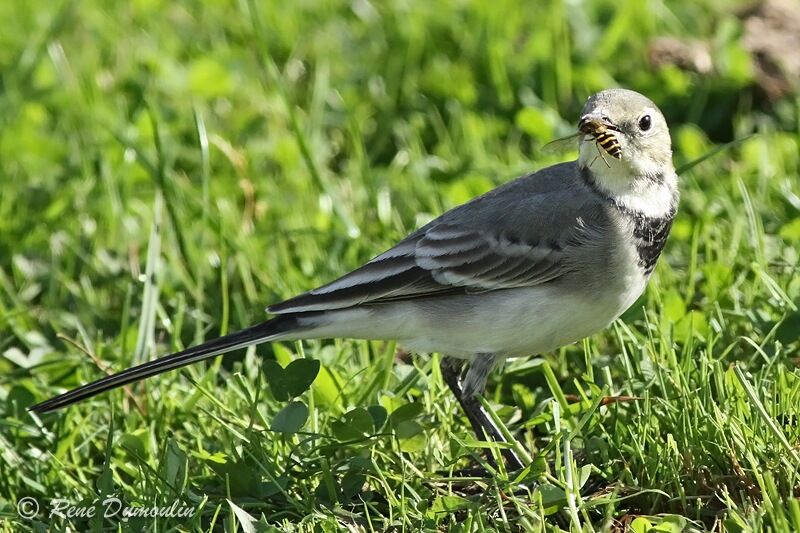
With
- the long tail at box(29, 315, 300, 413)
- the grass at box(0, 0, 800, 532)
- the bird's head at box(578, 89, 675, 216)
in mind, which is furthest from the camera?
the bird's head at box(578, 89, 675, 216)

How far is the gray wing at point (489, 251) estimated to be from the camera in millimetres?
4824

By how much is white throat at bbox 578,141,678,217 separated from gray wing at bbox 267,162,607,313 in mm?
93

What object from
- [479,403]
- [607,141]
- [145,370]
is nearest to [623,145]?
[607,141]

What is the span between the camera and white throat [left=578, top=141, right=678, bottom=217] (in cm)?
488

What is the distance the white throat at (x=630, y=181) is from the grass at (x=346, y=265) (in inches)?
18.8

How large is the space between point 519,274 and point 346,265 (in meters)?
1.45

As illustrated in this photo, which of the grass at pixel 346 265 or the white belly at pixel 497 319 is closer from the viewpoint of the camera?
the grass at pixel 346 265

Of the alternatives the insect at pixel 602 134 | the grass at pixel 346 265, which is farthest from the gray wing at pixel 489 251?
the grass at pixel 346 265

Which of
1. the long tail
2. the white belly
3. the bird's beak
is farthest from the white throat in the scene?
the long tail

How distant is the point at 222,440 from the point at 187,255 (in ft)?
5.21

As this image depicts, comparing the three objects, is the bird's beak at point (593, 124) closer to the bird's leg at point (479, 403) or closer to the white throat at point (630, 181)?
the white throat at point (630, 181)

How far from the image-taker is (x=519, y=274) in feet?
15.9

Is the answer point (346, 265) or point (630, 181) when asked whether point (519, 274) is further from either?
point (346, 265)

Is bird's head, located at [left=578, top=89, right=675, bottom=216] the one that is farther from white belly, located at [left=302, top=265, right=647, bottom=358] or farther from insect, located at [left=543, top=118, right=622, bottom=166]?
white belly, located at [left=302, top=265, right=647, bottom=358]
